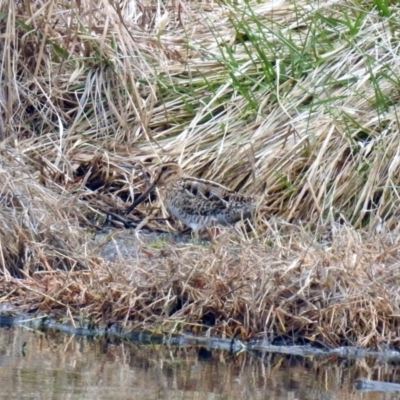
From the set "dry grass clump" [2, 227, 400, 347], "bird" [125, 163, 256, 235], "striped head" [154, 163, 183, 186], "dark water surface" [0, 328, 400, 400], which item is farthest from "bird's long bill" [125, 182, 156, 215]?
"dark water surface" [0, 328, 400, 400]

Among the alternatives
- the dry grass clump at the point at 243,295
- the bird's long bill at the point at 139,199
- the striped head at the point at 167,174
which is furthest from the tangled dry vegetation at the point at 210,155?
the striped head at the point at 167,174

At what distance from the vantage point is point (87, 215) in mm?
8914

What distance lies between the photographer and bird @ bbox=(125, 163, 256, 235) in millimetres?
8633

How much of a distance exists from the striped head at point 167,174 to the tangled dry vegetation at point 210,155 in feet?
0.86

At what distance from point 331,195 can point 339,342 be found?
2126 mm

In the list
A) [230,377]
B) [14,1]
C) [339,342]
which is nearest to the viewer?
[230,377]

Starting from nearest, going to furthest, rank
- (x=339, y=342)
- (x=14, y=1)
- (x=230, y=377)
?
(x=230, y=377)
(x=339, y=342)
(x=14, y=1)

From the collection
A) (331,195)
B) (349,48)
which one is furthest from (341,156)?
(349,48)

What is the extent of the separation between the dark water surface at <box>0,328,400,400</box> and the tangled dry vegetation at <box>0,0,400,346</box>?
0.28m

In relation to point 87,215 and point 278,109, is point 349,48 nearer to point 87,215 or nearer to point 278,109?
point 278,109

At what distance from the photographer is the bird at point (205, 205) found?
340 inches

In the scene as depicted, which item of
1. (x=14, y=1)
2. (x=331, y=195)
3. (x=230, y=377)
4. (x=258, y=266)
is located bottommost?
(x=230, y=377)

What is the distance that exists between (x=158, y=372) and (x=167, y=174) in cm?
A: 293

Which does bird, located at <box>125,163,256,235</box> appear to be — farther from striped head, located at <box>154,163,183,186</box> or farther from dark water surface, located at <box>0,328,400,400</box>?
dark water surface, located at <box>0,328,400,400</box>
